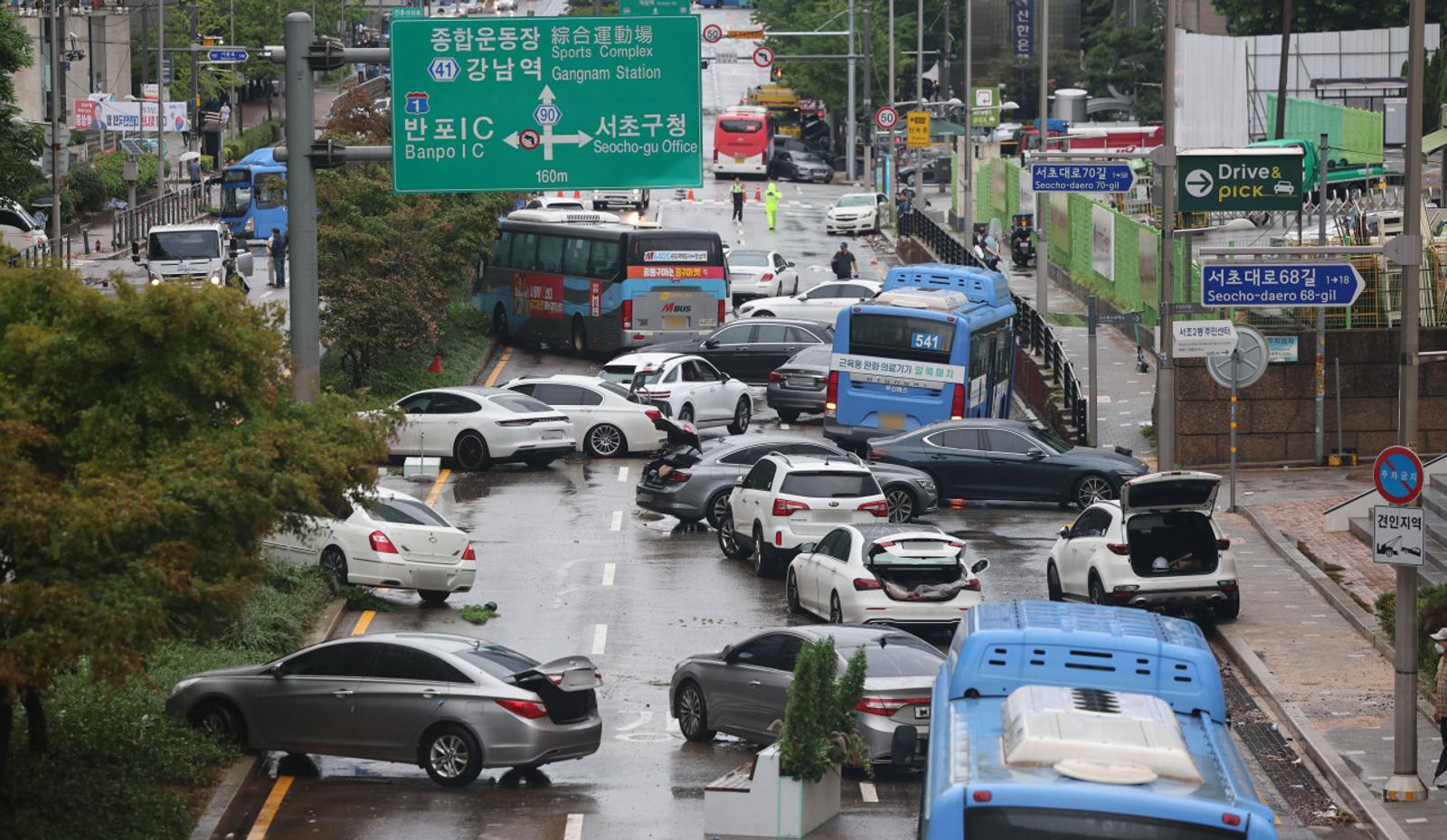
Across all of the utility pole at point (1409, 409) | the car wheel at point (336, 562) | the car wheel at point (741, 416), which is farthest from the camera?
the car wheel at point (741, 416)

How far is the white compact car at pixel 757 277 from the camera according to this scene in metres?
55.9

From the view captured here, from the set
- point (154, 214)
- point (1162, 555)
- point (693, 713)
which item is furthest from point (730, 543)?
point (154, 214)

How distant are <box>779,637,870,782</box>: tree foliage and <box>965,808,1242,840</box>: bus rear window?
5920mm

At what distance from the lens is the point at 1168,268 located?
2966 cm

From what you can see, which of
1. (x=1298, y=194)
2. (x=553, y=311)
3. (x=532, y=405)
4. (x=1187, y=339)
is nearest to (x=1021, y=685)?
(x=1187, y=339)

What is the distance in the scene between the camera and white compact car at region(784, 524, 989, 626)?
23.0m

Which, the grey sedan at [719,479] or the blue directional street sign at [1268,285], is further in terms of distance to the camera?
the grey sedan at [719,479]

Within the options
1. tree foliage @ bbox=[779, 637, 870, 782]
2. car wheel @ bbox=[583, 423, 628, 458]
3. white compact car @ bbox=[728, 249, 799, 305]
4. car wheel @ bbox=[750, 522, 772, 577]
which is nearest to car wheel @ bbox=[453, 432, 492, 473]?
car wheel @ bbox=[583, 423, 628, 458]

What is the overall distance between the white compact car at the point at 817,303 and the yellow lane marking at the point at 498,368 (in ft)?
19.6

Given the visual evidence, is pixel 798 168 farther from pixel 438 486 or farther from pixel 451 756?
pixel 451 756

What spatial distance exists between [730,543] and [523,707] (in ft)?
37.8

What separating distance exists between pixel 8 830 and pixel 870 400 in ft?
79.3

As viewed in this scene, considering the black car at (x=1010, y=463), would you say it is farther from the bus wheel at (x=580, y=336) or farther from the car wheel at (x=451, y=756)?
the car wheel at (x=451, y=756)

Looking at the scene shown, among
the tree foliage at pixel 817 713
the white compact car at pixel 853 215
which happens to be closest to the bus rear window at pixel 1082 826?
the tree foliage at pixel 817 713
